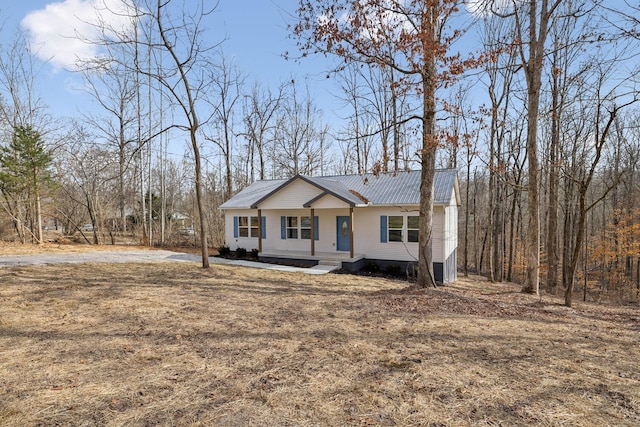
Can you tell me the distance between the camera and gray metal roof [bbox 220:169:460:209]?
42.4 feet

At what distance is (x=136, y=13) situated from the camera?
8555mm

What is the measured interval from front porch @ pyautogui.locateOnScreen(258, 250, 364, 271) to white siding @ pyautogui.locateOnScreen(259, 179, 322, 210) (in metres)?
2.19

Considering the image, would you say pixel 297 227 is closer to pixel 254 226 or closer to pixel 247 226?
pixel 254 226

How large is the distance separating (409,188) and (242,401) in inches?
488

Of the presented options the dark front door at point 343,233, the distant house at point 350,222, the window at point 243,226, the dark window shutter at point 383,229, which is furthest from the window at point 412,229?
the window at point 243,226

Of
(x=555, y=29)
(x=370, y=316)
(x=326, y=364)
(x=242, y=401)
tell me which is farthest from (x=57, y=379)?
(x=555, y=29)

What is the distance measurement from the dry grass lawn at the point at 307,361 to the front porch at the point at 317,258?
627cm

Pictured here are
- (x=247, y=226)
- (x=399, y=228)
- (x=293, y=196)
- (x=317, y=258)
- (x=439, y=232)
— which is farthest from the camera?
(x=247, y=226)

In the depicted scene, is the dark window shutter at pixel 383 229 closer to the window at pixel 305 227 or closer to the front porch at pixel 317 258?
the front porch at pixel 317 258

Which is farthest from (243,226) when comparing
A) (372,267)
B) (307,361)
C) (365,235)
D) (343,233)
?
(307,361)

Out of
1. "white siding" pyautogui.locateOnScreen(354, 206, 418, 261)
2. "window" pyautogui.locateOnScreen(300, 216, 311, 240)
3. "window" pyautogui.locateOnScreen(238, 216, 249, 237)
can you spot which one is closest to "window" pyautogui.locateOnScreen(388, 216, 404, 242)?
"white siding" pyautogui.locateOnScreen(354, 206, 418, 261)

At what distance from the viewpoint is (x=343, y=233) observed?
14516 mm

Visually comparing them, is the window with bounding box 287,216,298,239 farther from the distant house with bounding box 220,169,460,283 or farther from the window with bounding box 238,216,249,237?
the window with bounding box 238,216,249,237

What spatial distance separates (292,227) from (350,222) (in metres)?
3.59
